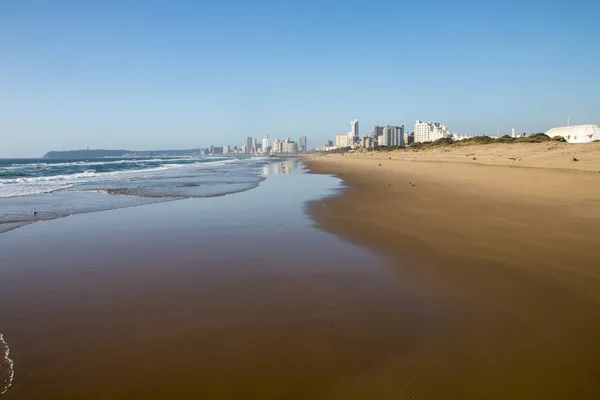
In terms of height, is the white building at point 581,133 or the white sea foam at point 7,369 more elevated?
the white building at point 581,133

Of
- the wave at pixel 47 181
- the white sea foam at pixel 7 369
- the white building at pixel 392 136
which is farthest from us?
the white building at pixel 392 136

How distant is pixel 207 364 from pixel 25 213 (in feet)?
37.3

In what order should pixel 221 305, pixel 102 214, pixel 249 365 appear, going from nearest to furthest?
pixel 249 365, pixel 221 305, pixel 102 214

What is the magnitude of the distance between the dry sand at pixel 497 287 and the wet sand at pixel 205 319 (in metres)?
0.30

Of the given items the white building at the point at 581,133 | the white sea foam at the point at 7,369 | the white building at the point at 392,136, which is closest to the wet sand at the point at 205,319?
the white sea foam at the point at 7,369

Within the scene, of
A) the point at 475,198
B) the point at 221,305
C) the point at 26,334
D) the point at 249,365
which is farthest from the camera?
the point at 475,198

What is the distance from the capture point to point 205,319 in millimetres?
3852

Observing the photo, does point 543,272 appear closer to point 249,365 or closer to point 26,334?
point 249,365

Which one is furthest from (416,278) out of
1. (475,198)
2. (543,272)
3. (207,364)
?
(475,198)

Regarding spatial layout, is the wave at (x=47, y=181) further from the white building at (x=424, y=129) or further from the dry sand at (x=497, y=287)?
the white building at (x=424, y=129)

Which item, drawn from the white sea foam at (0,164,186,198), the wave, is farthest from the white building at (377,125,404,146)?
the white sea foam at (0,164,186,198)

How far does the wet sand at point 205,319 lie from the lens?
2801 millimetres

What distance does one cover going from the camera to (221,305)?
4219 millimetres

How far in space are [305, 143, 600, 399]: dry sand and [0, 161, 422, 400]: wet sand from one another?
0.30 m
